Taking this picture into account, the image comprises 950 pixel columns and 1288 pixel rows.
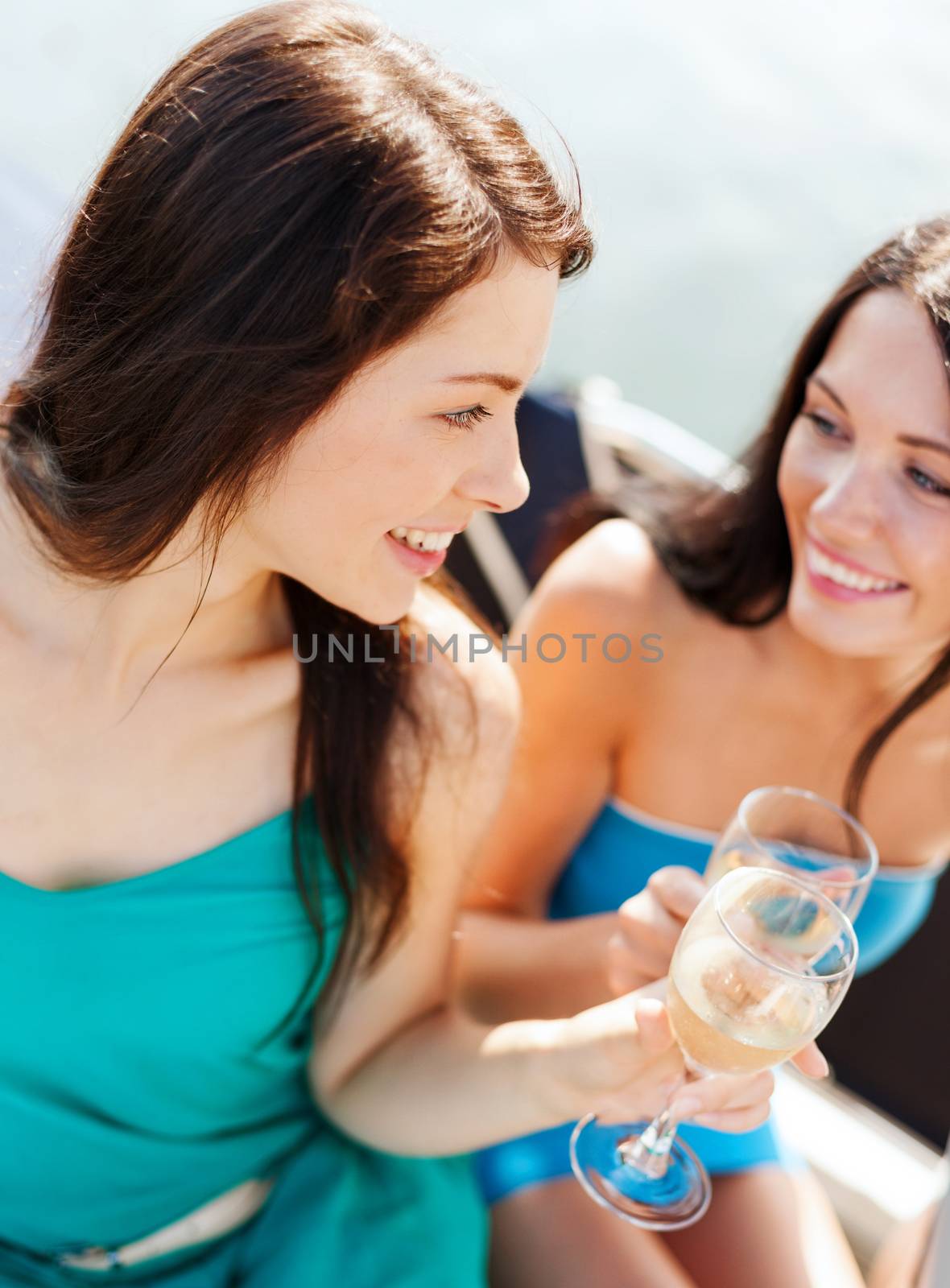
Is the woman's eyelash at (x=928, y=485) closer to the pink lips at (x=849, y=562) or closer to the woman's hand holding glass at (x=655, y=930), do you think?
the pink lips at (x=849, y=562)

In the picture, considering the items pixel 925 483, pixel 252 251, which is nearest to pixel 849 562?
pixel 925 483

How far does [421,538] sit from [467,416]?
154 mm

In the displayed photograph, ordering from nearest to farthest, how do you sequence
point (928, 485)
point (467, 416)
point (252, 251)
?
point (252, 251), point (467, 416), point (928, 485)

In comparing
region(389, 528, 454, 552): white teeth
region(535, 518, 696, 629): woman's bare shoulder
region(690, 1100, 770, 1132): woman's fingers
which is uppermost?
region(389, 528, 454, 552): white teeth

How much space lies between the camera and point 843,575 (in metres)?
1.66

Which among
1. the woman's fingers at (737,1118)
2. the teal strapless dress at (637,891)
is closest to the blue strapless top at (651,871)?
the teal strapless dress at (637,891)

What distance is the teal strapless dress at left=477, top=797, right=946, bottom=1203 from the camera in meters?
1.70

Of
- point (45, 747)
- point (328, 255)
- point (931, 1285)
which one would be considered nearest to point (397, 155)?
point (328, 255)

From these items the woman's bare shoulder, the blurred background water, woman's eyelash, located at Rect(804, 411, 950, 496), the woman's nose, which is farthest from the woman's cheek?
the blurred background water

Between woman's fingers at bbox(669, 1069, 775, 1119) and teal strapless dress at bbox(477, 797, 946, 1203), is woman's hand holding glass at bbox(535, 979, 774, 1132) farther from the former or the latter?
teal strapless dress at bbox(477, 797, 946, 1203)

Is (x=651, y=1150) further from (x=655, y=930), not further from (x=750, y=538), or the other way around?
(x=750, y=538)

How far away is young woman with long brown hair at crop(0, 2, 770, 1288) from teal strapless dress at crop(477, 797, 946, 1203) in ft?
0.50

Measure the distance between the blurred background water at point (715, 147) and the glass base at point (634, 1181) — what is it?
2256mm

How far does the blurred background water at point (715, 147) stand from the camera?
3473mm
